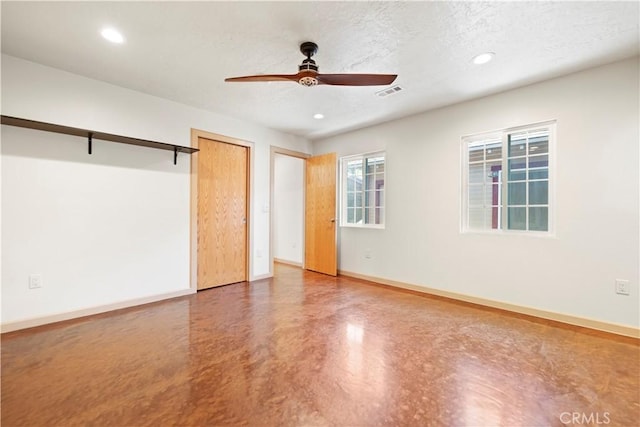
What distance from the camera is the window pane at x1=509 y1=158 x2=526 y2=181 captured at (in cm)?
320

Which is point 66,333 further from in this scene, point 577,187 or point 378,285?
point 577,187

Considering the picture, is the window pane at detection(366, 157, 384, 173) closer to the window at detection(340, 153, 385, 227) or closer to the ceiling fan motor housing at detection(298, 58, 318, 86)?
the window at detection(340, 153, 385, 227)

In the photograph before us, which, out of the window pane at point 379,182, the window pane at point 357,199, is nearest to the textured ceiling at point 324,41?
the window pane at point 379,182

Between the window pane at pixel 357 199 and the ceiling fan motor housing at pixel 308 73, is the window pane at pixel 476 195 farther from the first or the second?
the ceiling fan motor housing at pixel 308 73

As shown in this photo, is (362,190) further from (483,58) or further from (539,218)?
(483,58)

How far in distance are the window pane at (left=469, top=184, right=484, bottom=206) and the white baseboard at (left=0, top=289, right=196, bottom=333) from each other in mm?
3852

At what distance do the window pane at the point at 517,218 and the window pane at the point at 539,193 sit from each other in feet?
0.45

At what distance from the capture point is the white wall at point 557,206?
8.45 feet

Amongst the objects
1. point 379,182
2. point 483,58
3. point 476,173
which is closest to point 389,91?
point 483,58

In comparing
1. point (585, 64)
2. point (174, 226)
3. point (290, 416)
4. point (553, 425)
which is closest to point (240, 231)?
point (174, 226)

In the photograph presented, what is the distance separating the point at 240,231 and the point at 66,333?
88.6 inches

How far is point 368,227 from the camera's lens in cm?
460

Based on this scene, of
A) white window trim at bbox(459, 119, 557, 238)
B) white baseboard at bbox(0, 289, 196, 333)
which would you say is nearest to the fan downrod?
white window trim at bbox(459, 119, 557, 238)

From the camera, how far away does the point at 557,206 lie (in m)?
2.89
